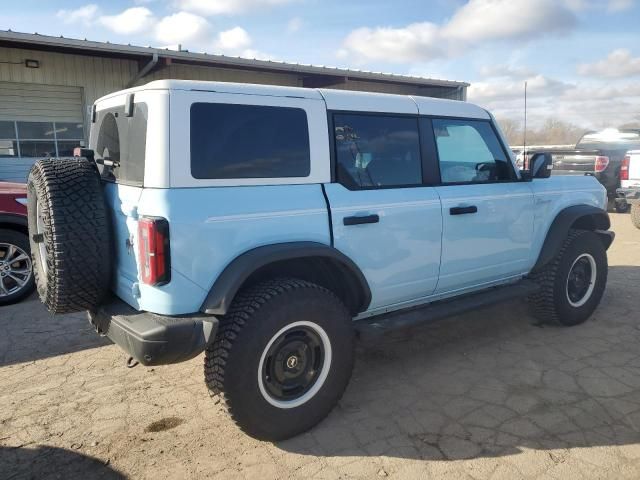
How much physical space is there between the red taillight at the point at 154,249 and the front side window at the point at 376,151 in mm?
1195

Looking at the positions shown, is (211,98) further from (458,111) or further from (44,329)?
(44,329)

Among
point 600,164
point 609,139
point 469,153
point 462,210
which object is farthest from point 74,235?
point 609,139

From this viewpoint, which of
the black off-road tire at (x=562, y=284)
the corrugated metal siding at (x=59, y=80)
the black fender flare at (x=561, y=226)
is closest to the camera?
the black fender flare at (x=561, y=226)

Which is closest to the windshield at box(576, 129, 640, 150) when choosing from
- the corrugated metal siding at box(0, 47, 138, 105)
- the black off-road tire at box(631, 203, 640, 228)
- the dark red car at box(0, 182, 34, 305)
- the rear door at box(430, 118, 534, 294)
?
the black off-road tire at box(631, 203, 640, 228)

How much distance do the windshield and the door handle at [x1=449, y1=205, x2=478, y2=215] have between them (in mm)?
12060

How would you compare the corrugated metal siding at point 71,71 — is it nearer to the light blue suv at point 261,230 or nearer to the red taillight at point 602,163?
the light blue suv at point 261,230

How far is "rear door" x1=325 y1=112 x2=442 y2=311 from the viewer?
3.22m

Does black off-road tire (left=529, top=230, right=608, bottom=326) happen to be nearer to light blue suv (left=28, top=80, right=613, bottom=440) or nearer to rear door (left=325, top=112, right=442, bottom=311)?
light blue suv (left=28, top=80, right=613, bottom=440)

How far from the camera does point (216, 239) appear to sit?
8.75ft

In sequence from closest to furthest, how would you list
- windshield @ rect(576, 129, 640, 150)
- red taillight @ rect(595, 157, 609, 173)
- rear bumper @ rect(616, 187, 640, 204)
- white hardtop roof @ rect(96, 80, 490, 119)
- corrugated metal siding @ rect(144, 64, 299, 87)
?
white hardtop roof @ rect(96, 80, 490, 119)
rear bumper @ rect(616, 187, 640, 204)
red taillight @ rect(595, 157, 609, 173)
corrugated metal siding @ rect(144, 64, 299, 87)
windshield @ rect(576, 129, 640, 150)

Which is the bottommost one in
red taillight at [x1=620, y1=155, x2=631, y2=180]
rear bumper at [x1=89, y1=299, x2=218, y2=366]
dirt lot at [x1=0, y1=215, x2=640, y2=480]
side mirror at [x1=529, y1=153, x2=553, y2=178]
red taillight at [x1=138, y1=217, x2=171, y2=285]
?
dirt lot at [x1=0, y1=215, x2=640, y2=480]

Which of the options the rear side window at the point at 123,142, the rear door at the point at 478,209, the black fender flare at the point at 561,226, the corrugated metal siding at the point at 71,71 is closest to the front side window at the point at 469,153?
the rear door at the point at 478,209

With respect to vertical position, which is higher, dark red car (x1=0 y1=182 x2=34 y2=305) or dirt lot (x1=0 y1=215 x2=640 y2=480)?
dark red car (x1=0 y1=182 x2=34 y2=305)

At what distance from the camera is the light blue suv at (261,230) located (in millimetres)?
2635
